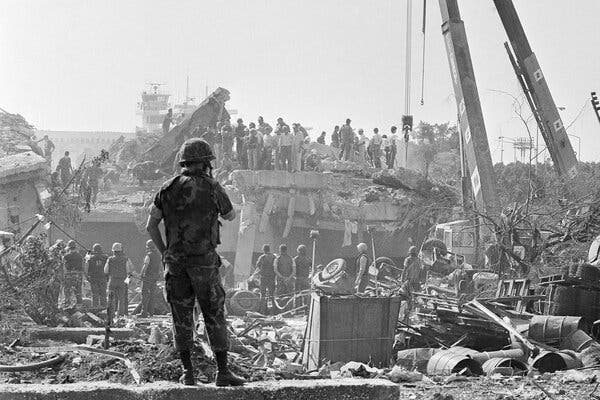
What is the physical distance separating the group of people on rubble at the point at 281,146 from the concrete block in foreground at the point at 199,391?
2390 cm

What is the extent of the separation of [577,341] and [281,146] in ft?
64.4

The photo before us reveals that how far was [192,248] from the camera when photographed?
648 cm

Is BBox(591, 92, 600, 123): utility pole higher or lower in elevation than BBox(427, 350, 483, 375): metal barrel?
higher

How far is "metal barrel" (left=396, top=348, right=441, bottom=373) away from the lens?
37.6 ft

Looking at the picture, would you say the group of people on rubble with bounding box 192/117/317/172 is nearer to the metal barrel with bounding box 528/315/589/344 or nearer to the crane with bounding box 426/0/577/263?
the crane with bounding box 426/0/577/263

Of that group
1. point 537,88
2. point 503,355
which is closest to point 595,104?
point 537,88

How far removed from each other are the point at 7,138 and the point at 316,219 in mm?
10369

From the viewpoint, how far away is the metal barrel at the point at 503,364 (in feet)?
33.3

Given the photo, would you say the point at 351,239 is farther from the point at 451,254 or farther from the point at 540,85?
the point at 540,85

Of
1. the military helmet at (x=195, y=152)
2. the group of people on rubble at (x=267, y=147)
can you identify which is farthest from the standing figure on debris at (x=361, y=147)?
the military helmet at (x=195, y=152)

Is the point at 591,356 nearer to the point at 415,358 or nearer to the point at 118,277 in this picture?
the point at 415,358

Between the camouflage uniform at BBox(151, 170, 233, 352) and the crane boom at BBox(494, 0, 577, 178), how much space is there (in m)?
15.6

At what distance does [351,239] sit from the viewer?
3027 centimetres

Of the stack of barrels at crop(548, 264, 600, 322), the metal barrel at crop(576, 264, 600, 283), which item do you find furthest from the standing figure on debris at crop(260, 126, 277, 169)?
the stack of barrels at crop(548, 264, 600, 322)
